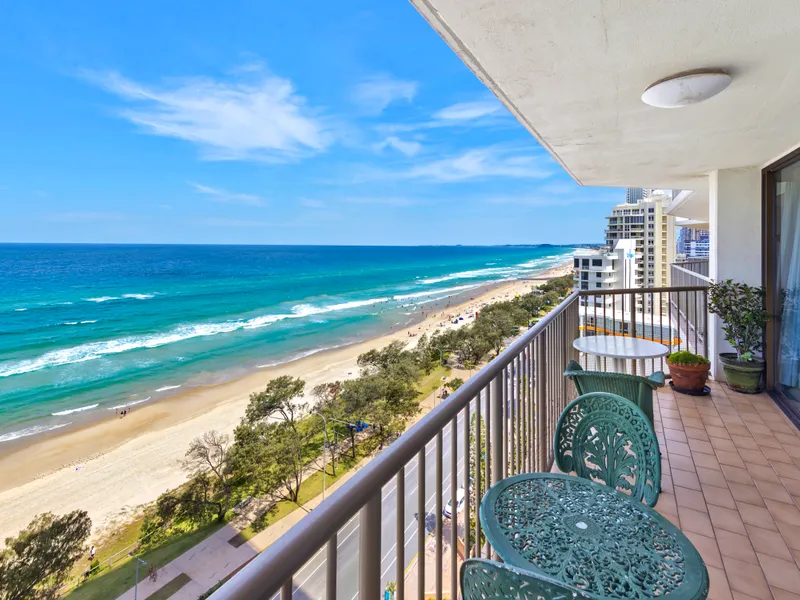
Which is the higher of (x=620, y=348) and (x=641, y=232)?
(x=641, y=232)

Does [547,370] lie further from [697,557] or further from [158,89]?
[158,89]

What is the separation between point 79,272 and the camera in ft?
157

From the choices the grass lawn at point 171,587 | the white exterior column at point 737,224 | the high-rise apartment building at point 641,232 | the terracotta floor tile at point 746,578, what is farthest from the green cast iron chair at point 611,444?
the high-rise apartment building at point 641,232

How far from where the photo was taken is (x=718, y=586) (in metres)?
1.69

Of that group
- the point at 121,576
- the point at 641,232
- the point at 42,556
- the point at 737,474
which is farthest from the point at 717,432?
A: the point at 641,232

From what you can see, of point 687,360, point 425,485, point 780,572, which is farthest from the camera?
point 687,360

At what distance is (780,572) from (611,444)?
1.18 meters

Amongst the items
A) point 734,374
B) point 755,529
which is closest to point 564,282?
point 734,374

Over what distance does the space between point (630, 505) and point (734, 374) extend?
3594 millimetres

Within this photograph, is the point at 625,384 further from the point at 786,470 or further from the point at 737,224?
the point at 737,224

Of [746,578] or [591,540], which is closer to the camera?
[591,540]

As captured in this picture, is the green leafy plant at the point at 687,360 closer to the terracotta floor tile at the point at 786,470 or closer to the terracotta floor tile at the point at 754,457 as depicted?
the terracotta floor tile at the point at 754,457

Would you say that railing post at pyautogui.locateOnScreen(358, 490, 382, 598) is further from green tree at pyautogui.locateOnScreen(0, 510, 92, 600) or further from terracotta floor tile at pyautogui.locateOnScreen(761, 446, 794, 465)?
green tree at pyautogui.locateOnScreen(0, 510, 92, 600)

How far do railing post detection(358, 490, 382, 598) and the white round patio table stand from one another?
2.61 meters
